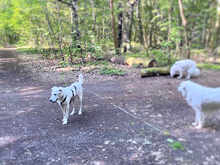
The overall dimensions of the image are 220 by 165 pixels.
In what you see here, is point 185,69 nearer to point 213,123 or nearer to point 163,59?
point 163,59

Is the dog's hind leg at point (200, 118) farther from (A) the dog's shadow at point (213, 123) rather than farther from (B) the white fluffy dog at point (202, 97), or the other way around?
(A) the dog's shadow at point (213, 123)

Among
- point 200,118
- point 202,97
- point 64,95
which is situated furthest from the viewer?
point 64,95

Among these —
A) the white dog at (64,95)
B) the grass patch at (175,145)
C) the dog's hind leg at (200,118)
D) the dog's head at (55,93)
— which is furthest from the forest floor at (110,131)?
the dog's head at (55,93)

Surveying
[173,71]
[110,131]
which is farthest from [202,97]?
[173,71]

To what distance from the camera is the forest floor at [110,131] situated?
11.3 feet

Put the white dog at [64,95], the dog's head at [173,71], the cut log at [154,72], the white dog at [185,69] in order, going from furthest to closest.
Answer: the cut log at [154,72] < the dog's head at [173,71] < the white dog at [185,69] < the white dog at [64,95]

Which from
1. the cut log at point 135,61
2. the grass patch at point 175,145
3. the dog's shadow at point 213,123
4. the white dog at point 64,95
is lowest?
the grass patch at point 175,145

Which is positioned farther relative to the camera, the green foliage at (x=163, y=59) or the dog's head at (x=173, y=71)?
the green foliage at (x=163, y=59)

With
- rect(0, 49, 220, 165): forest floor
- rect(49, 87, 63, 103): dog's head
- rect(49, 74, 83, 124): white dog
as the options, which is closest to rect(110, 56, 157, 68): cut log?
rect(0, 49, 220, 165): forest floor

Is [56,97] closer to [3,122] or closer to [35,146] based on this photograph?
[35,146]

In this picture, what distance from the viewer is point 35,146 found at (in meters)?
3.95

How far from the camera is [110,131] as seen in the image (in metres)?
4.42

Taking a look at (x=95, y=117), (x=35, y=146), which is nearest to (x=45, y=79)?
(x=95, y=117)

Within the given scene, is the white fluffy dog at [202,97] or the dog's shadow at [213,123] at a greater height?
the white fluffy dog at [202,97]
